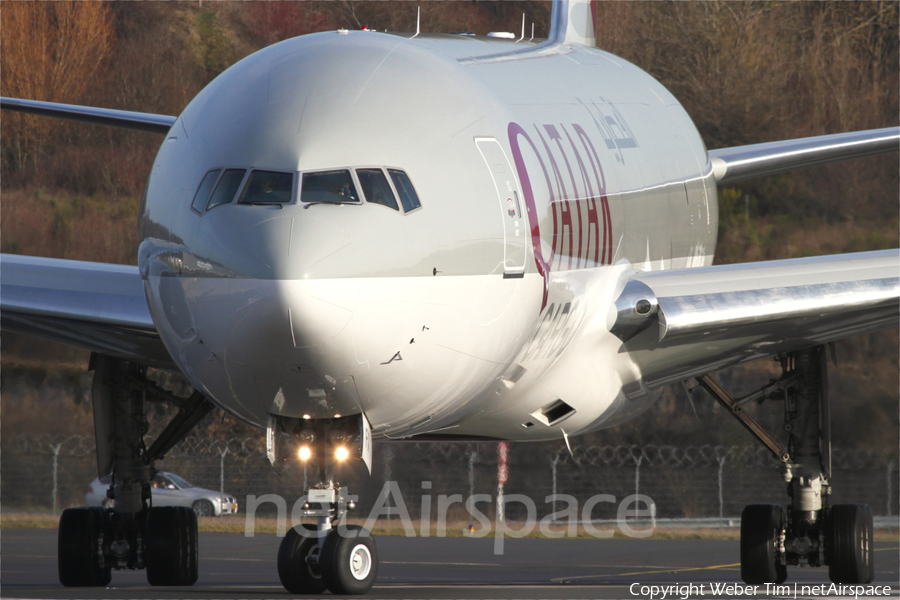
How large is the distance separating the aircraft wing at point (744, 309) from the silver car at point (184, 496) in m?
14.8

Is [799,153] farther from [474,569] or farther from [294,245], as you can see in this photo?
[294,245]

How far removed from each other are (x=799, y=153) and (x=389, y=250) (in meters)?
10.3

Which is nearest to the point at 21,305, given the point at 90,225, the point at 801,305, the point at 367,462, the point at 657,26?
the point at 367,462

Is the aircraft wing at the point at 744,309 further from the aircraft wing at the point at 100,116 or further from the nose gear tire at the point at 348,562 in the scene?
the aircraft wing at the point at 100,116

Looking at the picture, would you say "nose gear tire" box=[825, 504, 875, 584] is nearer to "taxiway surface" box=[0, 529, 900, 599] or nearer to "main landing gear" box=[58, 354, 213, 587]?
"taxiway surface" box=[0, 529, 900, 599]

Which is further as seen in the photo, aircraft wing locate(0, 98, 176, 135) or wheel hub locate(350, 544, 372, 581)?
aircraft wing locate(0, 98, 176, 135)

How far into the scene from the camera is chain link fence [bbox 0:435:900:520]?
80.9 feet

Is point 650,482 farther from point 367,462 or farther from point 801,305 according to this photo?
point 367,462

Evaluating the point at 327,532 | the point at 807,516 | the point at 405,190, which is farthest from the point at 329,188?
the point at 807,516

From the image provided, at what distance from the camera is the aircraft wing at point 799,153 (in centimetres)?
1698

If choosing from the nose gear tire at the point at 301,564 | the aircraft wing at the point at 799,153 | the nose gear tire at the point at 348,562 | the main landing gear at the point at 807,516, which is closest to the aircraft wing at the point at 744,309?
the main landing gear at the point at 807,516

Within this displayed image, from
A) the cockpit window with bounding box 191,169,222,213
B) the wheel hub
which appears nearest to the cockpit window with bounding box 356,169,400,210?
the cockpit window with bounding box 191,169,222,213

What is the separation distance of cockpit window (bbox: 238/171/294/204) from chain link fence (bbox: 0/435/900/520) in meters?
16.5

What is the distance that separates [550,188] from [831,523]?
537cm
